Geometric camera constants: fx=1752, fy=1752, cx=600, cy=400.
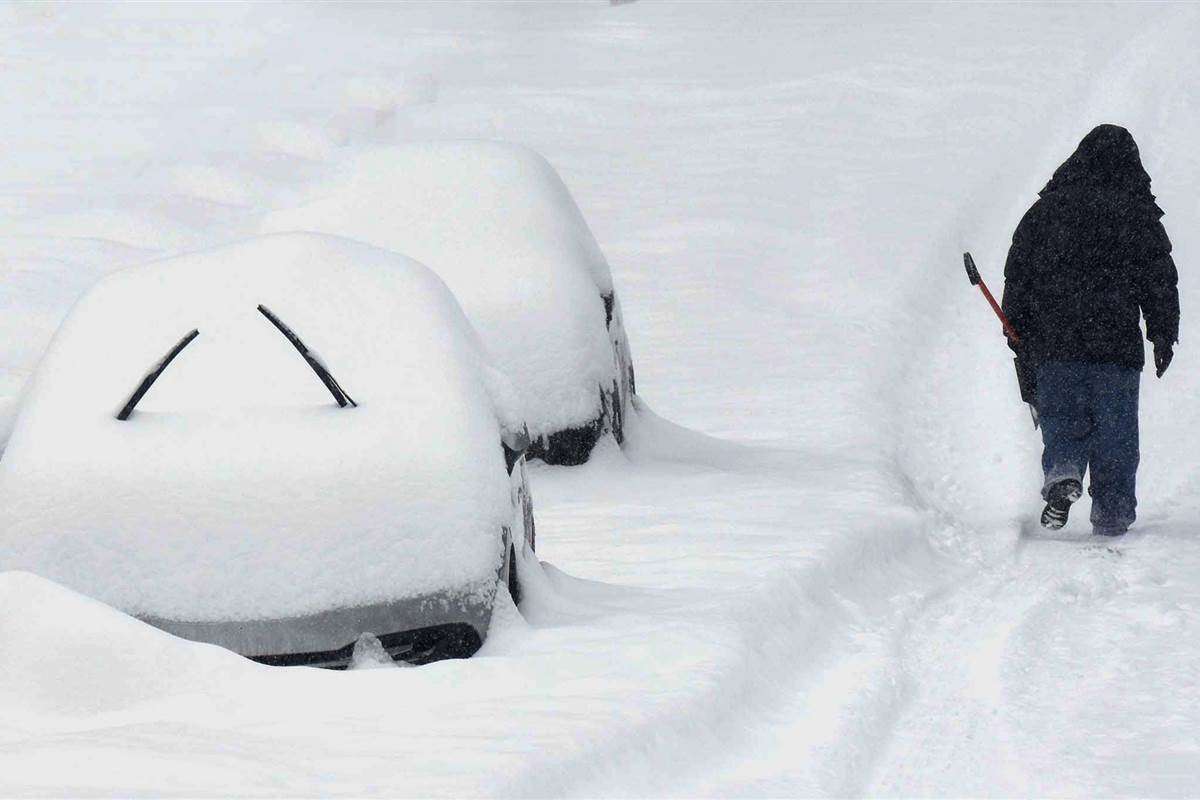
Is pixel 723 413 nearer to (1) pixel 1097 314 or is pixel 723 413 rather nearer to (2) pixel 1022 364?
(2) pixel 1022 364

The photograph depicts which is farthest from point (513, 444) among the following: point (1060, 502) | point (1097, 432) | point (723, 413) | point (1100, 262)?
point (723, 413)

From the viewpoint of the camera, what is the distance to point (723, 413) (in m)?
10.9

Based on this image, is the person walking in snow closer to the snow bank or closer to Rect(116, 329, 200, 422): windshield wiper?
Rect(116, 329, 200, 422): windshield wiper

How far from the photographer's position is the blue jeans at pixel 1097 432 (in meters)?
8.25

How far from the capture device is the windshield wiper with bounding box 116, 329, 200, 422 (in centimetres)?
496

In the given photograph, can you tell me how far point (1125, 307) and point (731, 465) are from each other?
209cm

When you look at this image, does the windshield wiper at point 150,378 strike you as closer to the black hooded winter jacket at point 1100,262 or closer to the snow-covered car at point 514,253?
the snow-covered car at point 514,253

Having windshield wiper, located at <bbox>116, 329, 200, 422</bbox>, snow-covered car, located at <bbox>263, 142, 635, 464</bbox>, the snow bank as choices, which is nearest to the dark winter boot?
snow-covered car, located at <bbox>263, 142, 635, 464</bbox>

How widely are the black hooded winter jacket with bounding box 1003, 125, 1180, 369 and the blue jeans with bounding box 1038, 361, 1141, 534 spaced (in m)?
0.08

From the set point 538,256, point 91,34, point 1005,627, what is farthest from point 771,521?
point 91,34

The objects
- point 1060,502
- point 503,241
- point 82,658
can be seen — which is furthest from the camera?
point 503,241

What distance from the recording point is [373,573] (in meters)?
4.76

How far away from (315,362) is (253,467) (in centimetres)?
40

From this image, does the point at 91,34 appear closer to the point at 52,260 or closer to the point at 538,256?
the point at 52,260
